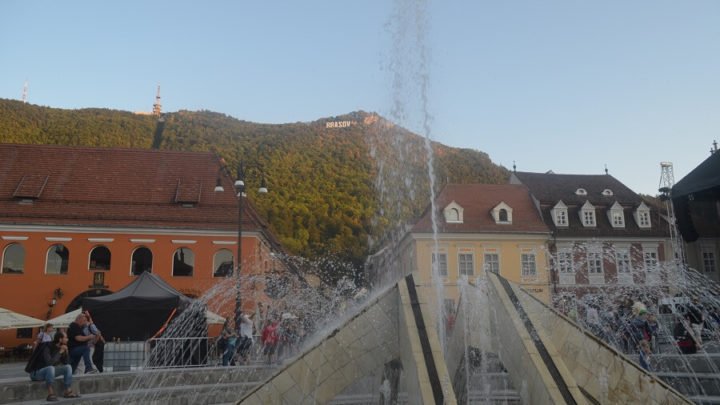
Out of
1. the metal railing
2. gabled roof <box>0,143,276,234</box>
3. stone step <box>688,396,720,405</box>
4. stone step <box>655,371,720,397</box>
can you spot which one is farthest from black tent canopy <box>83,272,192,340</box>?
gabled roof <box>0,143,276,234</box>

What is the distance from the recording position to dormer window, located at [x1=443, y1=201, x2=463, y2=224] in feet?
125

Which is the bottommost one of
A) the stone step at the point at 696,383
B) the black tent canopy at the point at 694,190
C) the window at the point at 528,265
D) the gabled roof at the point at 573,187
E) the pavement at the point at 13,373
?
the pavement at the point at 13,373

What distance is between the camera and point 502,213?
128 ft

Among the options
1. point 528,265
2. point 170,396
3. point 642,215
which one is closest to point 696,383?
point 170,396

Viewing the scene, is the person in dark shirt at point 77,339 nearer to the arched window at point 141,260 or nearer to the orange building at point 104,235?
the orange building at point 104,235

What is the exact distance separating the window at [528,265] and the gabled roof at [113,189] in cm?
1672

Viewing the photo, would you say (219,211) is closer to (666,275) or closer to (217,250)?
(217,250)

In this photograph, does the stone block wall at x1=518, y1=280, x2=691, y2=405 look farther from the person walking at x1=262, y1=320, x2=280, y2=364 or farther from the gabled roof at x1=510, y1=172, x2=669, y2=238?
the gabled roof at x1=510, y1=172, x2=669, y2=238

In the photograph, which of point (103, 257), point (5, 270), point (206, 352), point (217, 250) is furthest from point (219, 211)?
point (206, 352)

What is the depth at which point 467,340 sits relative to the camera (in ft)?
30.0

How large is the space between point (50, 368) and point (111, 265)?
2075cm

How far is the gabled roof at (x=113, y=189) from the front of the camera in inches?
1163

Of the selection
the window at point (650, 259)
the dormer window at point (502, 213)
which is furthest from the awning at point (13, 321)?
the window at point (650, 259)

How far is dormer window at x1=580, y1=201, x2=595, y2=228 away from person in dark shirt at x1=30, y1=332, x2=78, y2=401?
35589 mm
